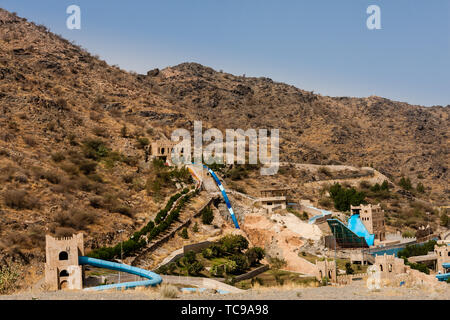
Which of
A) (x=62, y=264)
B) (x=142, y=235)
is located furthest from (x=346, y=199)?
(x=62, y=264)

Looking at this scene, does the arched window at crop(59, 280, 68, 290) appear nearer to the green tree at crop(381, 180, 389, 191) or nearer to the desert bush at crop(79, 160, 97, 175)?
the desert bush at crop(79, 160, 97, 175)

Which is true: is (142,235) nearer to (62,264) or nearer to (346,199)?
(62,264)

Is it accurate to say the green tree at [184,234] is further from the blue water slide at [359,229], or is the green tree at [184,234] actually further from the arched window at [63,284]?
the blue water slide at [359,229]

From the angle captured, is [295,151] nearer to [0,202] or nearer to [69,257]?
[0,202]

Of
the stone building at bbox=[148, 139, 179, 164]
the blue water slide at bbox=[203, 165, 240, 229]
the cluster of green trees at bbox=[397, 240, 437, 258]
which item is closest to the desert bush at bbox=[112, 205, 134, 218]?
the blue water slide at bbox=[203, 165, 240, 229]

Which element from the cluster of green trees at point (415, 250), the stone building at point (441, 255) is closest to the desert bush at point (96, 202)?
the cluster of green trees at point (415, 250)

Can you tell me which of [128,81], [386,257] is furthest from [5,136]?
[128,81]
